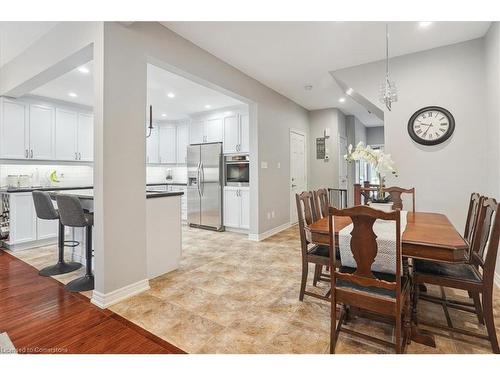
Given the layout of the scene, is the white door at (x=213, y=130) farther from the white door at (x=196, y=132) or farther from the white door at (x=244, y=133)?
the white door at (x=244, y=133)

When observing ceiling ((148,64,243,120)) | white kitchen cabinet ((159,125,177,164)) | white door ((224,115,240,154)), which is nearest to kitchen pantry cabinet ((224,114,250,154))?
white door ((224,115,240,154))

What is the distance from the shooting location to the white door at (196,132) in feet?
19.6

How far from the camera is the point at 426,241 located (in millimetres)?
1583

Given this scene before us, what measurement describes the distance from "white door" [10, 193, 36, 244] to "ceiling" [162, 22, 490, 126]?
3.43 metres

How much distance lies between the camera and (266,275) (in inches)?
117

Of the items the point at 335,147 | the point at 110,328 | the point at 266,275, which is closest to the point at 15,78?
the point at 110,328

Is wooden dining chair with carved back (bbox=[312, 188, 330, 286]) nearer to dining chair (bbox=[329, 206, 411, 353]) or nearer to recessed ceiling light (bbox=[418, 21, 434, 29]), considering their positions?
dining chair (bbox=[329, 206, 411, 353])

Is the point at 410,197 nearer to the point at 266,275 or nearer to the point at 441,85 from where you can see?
the point at 441,85

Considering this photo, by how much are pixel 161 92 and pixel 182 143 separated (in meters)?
2.28

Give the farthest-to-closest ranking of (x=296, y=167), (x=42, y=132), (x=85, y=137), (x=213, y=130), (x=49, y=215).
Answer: (x=296, y=167)
(x=213, y=130)
(x=85, y=137)
(x=42, y=132)
(x=49, y=215)

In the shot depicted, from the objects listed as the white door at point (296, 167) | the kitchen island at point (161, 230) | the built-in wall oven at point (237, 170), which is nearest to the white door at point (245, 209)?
the built-in wall oven at point (237, 170)

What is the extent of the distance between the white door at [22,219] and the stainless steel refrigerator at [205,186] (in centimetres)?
275

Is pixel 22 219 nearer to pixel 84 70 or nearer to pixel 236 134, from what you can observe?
pixel 84 70

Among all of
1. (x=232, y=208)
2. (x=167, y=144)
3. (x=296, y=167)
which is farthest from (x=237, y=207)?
(x=167, y=144)
